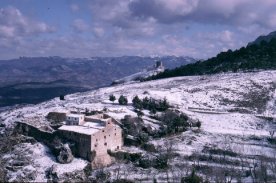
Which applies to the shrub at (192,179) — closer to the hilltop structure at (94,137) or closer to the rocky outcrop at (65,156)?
the hilltop structure at (94,137)

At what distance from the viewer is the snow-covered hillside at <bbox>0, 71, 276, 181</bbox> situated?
208 feet

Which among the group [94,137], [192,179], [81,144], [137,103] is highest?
[137,103]

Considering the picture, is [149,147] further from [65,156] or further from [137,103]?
[137,103]

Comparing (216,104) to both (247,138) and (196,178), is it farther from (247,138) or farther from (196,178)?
(196,178)

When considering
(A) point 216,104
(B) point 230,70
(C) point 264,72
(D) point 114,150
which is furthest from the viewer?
(B) point 230,70

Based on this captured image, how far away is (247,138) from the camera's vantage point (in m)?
67.2

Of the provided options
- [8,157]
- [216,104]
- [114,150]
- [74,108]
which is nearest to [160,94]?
[216,104]

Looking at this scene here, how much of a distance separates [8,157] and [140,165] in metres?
17.5

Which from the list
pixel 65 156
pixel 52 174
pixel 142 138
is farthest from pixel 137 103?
pixel 52 174

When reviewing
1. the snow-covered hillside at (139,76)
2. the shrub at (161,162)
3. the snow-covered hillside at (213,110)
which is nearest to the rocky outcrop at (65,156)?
the snow-covered hillside at (213,110)

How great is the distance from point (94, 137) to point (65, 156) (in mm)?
4517

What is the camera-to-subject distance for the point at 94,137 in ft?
190

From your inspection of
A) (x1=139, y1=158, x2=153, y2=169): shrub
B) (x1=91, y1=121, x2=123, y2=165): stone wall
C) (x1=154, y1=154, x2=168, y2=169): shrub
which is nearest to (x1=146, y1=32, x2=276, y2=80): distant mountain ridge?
(x1=91, y1=121, x2=123, y2=165): stone wall

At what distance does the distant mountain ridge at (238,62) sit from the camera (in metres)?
109
